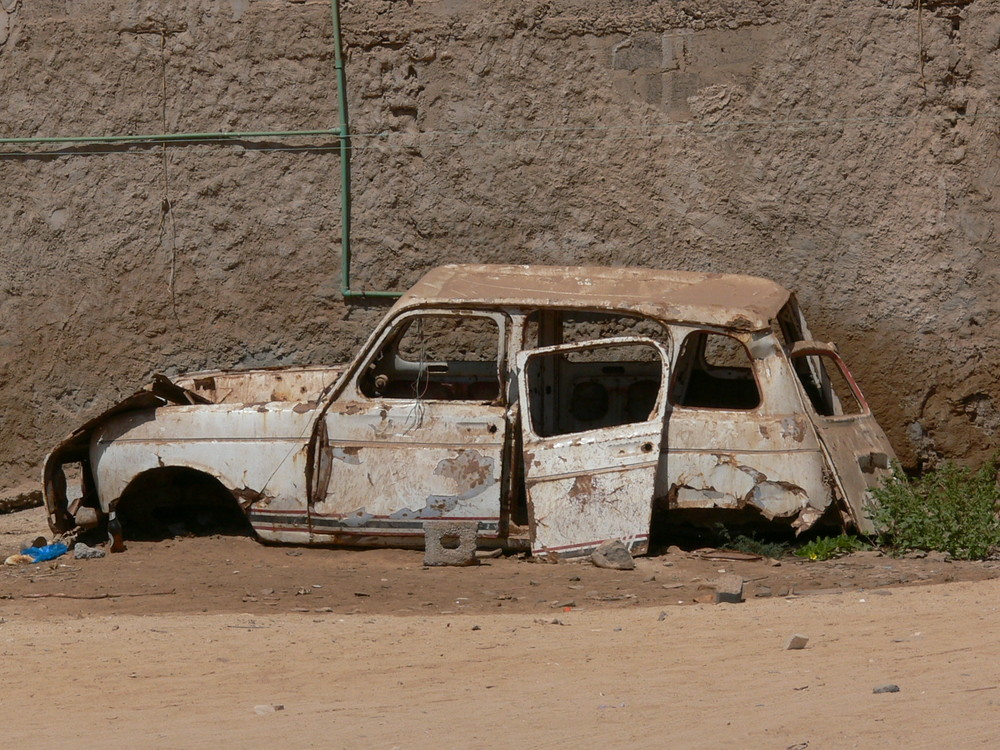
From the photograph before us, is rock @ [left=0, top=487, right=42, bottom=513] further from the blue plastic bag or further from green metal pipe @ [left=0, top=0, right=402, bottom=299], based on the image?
green metal pipe @ [left=0, top=0, right=402, bottom=299]

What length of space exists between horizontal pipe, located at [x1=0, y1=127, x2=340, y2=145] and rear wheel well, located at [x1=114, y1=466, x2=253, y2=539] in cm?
238

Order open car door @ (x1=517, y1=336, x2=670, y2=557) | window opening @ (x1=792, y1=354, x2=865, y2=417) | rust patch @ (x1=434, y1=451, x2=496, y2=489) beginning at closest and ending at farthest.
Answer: open car door @ (x1=517, y1=336, x2=670, y2=557), rust patch @ (x1=434, y1=451, x2=496, y2=489), window opening @ (x1=792, y1=354, x2=865, y2=417)

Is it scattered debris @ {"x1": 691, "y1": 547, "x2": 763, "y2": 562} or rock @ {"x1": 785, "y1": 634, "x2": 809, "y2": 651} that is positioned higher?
rock @ {"x1": 785, "y1": 634, "x2": 809, "y2": 651}

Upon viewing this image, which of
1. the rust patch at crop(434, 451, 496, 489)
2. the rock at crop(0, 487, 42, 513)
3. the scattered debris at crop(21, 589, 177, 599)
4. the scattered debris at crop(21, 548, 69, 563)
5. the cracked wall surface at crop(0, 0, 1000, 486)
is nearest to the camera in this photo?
the scattered debris at crop(21, 589, 177, 599)

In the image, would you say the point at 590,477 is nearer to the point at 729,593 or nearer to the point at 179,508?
the point at 729,593

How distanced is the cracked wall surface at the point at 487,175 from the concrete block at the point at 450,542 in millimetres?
2305

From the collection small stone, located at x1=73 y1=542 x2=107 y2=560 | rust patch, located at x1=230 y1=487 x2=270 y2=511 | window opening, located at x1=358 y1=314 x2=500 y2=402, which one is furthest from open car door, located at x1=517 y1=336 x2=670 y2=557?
small stone, located at x1=73 y1=542 x2=107 y2=560

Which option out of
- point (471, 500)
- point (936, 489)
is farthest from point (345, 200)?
point (936, 489)

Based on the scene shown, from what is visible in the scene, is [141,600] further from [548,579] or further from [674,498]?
[674,498]

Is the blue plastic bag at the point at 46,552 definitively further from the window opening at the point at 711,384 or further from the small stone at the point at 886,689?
the small stone at the point at 886,689

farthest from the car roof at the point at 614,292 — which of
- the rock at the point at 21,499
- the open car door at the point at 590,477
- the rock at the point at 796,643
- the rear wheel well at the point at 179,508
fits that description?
the rock at the point at 21,499

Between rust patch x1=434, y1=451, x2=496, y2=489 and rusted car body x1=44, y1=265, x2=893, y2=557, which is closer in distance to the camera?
rusted car body x1=44, y1=265, x2=893, y2=557

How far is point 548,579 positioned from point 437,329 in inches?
107

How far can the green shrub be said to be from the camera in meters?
7.32
